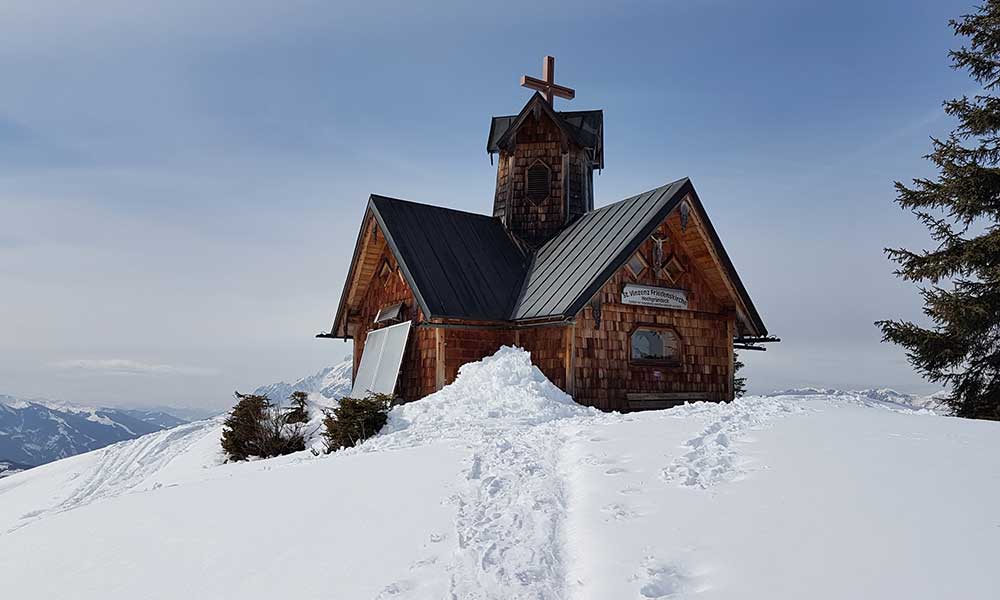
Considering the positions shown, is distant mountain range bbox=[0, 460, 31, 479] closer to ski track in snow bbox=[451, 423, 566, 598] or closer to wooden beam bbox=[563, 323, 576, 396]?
wooden beam bbox=[563, 323, 576, 396]

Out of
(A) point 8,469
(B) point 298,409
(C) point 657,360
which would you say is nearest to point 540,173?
(C) point 657,360

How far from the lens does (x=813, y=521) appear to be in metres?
5.96

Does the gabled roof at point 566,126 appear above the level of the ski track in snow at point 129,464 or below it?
above

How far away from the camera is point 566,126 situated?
76.2ft

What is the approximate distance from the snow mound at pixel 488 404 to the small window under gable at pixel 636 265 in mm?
3343

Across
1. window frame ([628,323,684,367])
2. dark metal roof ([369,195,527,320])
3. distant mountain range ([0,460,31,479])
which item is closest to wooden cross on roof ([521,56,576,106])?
dark metal roof ([369,195,527,320])

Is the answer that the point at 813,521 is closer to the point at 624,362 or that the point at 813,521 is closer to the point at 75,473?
the point at 624,362

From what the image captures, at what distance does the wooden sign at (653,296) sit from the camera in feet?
58.7

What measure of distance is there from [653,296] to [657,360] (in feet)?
5.31

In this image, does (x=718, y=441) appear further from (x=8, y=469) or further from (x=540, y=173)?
(x=8, y=469)

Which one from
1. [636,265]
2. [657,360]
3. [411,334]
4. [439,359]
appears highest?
[636,265]

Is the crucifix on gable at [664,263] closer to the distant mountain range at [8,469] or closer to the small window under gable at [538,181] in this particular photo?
the small window under gable at [538,181]

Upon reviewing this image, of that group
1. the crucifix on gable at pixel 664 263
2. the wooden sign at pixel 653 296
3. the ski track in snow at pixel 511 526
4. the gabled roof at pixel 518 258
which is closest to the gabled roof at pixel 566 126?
the gabled roof at pixel 518 258

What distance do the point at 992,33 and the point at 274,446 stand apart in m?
19.1
